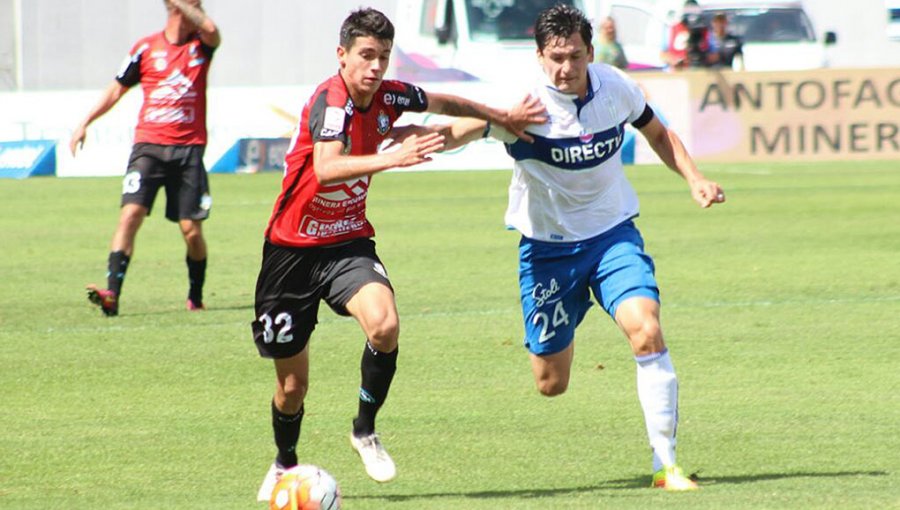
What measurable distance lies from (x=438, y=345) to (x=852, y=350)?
2.62 m

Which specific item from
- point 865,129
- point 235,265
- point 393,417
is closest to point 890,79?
point 865,129

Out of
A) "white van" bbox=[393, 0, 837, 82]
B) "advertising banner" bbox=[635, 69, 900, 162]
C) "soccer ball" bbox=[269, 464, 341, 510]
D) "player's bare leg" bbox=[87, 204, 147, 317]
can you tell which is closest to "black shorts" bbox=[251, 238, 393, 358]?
"soccer ball" bbox=[269, 464, 341, 510]

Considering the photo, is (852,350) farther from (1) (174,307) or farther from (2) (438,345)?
(1) (174,307)

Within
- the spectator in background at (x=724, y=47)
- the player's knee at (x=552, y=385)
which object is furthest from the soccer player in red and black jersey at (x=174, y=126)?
the spectator in background at (x=724, y=47)

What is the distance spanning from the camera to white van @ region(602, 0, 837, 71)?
29.5 m

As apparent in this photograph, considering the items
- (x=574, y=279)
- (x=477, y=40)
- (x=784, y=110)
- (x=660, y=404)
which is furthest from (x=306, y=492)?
(x=477, y=40)

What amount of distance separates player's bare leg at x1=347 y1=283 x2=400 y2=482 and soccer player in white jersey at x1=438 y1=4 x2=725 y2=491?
0.83 m

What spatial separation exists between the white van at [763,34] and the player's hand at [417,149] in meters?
22.3

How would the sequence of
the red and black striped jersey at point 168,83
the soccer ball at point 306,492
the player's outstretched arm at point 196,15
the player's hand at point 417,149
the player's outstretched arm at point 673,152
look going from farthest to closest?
1. the red and black striped jersey at point 168,83
2. the player's outstretched arm at point 196,15
3. the player's outstretched arm at point 673,152
4. the player's hand at point 417,149
5. the soccer ball at point 306,492

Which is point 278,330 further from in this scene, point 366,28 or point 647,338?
point 647,338

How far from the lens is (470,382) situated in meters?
9.41

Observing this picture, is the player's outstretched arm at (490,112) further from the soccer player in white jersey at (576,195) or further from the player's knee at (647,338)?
the player's knee at (647,338)

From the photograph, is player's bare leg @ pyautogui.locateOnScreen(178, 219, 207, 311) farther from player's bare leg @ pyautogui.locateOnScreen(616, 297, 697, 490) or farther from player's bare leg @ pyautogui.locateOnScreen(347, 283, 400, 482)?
player's bare leg @ pyautogui.locateOnScreen(616, 297, 697, 490)

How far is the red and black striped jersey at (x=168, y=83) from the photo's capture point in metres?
12.1
